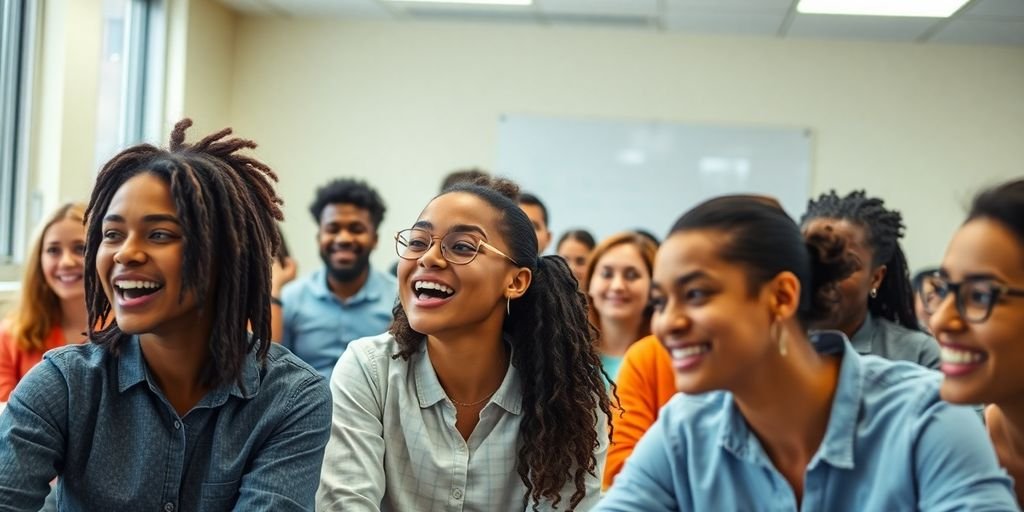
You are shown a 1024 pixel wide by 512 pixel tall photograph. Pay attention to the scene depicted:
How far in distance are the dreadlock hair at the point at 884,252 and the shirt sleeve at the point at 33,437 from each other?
189cm

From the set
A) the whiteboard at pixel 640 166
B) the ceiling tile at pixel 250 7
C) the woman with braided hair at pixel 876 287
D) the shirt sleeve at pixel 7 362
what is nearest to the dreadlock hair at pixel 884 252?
the woman with braided hair at pixel 876 287

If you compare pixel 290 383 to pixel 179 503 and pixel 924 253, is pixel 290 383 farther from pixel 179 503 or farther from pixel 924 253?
pixel 924 253

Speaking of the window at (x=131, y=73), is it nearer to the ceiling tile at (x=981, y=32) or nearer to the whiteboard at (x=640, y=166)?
the whiteboard at (x=640, y=166)

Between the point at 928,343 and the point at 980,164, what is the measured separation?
Result: 13.2 ft

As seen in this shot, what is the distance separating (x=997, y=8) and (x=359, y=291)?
146 inches

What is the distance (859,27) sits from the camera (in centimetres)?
569

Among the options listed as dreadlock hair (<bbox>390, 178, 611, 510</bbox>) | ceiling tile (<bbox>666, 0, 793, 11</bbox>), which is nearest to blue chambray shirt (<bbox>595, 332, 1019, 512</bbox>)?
dreadlock hair (<bbox>390, 178, 611, 510</bbox>)

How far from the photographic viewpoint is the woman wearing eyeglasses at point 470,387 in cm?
196

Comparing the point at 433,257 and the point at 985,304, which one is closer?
the point at 985,304

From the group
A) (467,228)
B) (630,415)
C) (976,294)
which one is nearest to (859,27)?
(630,415)

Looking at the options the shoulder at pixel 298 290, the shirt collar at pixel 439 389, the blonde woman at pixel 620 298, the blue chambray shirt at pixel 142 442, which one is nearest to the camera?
the blue chambray shirt at pixel 142 442

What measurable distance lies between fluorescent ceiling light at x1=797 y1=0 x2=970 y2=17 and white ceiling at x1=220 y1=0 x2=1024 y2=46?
0.07 m

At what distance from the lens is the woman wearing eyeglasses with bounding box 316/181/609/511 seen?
1.96 metres

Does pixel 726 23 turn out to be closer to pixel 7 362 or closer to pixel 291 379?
pixel 7 362
